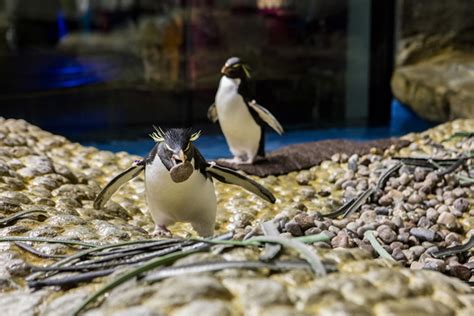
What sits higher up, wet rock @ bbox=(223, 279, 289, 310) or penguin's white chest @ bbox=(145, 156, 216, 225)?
wet rock @ bbox=(223, 279, 289, 310)

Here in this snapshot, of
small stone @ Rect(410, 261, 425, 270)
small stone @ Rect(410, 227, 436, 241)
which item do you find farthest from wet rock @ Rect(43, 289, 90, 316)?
small stone @ Rect(410, 227, 436, 241)

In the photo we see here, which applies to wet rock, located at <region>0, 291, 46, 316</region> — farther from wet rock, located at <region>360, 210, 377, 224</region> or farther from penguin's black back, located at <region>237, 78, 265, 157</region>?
penguin's black back, located at <region>237, 78, 265, 157</region>

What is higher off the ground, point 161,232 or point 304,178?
point 161,232

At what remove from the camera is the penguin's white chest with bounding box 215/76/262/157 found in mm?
2963

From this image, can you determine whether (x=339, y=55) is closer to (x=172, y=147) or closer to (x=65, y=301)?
(x=172, y=147)

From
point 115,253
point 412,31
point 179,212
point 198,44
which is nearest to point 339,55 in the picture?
point 412,31

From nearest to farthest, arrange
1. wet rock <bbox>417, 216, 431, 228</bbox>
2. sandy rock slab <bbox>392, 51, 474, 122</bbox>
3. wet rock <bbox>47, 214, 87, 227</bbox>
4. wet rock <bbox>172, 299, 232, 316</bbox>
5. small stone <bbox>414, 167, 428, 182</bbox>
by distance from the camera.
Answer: wet rock <bbox>172, 299, 232, 316</bbox> < wet rock <bbox>47, 214, 87, 227</bbox> < wet rock <bbox>417, 216, 431, 228</bbox> < small stone <bbox>414, 167, 428, 182</bbox> < sandy rock slab <bbox>392, 51, 474, 122</bbox>

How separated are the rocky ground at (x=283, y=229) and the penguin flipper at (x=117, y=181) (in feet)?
0.16

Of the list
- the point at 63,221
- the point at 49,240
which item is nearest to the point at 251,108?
the point at 63,221

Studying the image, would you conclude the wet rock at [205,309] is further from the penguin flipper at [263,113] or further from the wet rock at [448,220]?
the penguin flipper at [263,113]

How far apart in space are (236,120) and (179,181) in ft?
4.28

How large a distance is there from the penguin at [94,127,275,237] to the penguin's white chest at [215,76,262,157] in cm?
99

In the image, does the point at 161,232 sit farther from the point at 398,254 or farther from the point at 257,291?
the point at 257,291

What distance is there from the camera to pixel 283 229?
1870 mm
